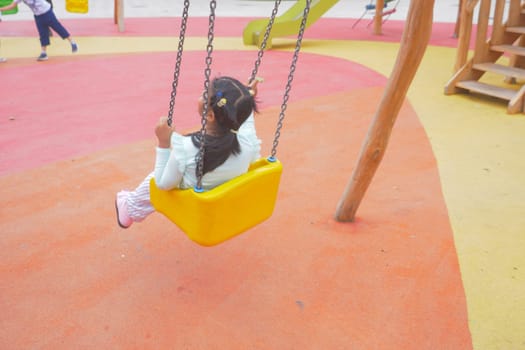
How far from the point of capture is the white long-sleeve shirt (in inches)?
75.0

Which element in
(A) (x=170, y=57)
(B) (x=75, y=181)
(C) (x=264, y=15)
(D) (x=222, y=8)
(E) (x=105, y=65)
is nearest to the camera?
(B) (x=75, y=181)

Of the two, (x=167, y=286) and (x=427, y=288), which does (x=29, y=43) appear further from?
(x=427, y=288)

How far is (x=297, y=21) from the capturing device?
8.41 m

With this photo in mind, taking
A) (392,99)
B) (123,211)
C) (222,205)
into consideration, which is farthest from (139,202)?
(392,99)

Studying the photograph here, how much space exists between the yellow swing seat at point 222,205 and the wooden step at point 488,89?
12.9ft

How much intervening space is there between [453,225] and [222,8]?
1283 centimetres

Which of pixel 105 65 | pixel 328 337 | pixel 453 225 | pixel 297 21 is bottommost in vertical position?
pixel 328 337

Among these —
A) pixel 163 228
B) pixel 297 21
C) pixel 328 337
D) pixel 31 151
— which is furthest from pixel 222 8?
pixel 328 337

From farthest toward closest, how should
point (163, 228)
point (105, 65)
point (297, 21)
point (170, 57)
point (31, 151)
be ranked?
point (297, 21)
point (170, 57)
point (105, 65)
point (31, 151)
point (163, 228)

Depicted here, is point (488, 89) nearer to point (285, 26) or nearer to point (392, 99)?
point (392, 99)

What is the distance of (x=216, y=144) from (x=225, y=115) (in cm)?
13

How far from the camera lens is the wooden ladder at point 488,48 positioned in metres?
5.25

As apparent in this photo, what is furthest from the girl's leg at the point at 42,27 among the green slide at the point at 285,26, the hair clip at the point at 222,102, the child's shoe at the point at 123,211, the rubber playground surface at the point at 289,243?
the hair clip at the point at 222,102

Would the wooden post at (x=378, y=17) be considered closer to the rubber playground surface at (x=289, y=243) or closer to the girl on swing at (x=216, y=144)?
the rubber playground surface at (x=289, y=243)
